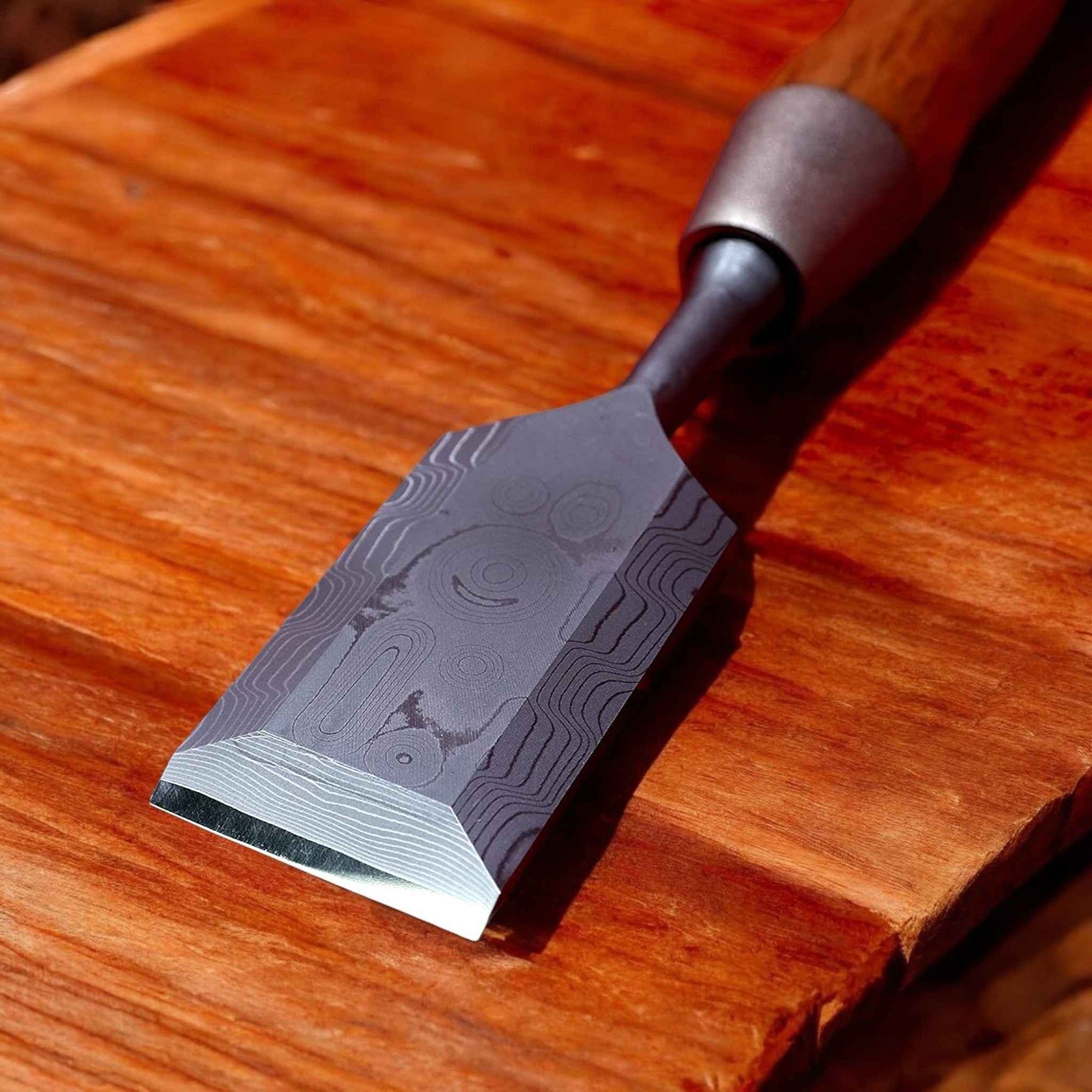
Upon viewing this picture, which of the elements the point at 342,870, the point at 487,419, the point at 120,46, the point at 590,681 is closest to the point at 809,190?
the point at 487,419

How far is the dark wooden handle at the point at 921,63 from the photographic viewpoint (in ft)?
2.85

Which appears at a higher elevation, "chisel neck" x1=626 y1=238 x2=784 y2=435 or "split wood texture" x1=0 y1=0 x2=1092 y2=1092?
"chisel neck" x1=626 y1=238 x2=784 y2=435

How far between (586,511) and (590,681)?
0.10 meters

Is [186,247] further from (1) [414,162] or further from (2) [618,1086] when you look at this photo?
(2) [618,1086]

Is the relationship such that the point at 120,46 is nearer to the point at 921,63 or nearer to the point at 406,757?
the point at 921,63

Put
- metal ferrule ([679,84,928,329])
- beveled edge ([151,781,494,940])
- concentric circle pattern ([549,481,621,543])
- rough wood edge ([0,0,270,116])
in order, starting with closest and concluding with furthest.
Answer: beveled edge ([151,781,494,940]) < concentric circle pattern ([549,481,621,543]) < metal ferrule ([679,84,928,329]) < rough wood edge ([0,0,270,116])

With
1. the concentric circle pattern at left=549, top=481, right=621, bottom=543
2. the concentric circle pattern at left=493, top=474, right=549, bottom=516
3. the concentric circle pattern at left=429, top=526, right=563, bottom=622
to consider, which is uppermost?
the concentric circle pattern at left=549, top=481, right=621, bottom=543

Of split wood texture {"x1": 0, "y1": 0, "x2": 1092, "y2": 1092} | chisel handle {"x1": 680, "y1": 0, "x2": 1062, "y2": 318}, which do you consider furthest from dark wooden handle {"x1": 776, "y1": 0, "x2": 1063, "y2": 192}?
split wood texture {"x1": 0, "y1": 0, "x2": 1092, "y2": 1092}

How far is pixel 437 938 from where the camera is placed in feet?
2.14

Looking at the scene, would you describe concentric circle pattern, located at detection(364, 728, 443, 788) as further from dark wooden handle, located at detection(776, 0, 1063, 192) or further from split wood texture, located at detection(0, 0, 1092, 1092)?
dark wooden handle, located at detection(776, 0, 1063, 192)

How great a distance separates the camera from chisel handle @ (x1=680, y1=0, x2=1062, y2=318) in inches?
32.8

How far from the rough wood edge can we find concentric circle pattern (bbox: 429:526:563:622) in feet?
Result: 2.02

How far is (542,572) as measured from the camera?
0.70 meters

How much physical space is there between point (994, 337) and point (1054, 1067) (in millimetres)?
434
